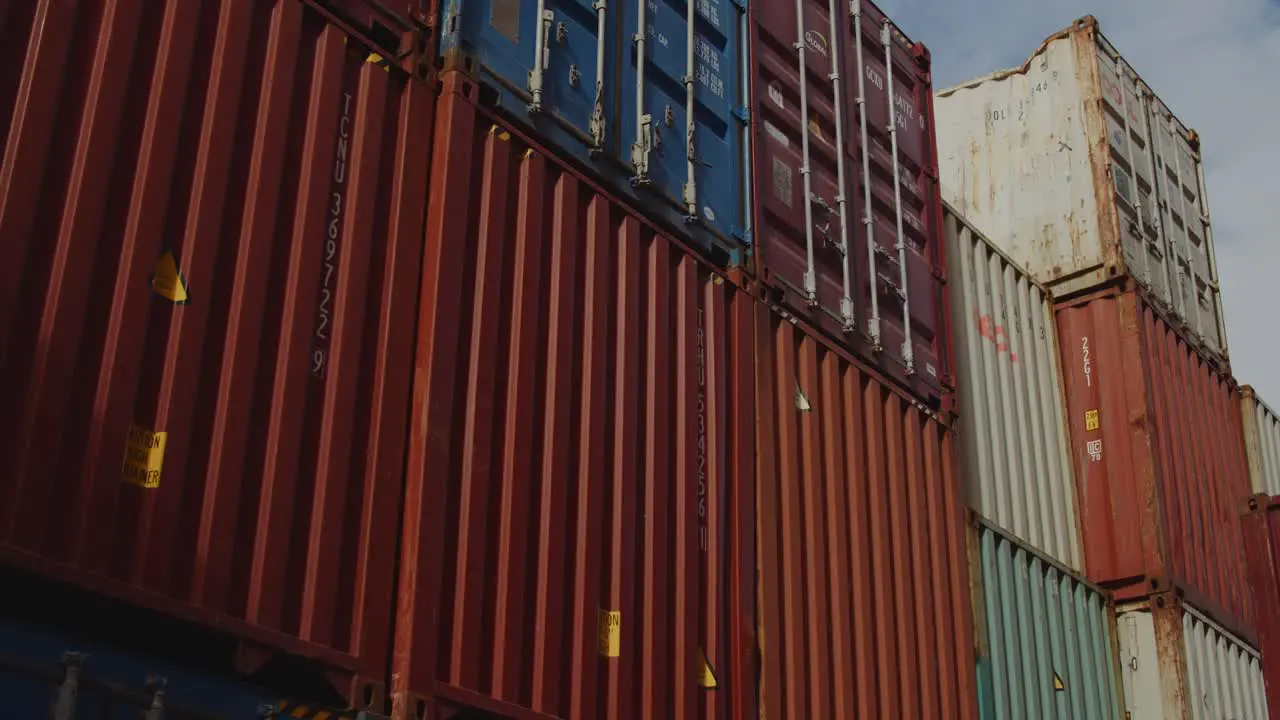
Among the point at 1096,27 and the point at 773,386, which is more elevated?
the point at 1096,27

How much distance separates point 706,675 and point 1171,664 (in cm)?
648

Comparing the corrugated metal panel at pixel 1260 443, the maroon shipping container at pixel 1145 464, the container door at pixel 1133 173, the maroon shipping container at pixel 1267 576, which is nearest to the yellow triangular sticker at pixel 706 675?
the maroon shipping container at pixel 1267 576

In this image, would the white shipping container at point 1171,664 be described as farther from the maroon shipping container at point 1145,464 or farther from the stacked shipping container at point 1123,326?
the maroon shipping container at point 1145,464

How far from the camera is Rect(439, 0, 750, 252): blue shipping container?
28.2 feet

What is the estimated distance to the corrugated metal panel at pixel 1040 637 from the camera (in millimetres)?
11645

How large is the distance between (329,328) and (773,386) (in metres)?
3.99

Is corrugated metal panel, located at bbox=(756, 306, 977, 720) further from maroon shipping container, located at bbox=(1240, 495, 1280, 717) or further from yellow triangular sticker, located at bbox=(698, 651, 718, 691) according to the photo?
maroon shipping container, located at bbox=(1240, 495, 1280, 717)

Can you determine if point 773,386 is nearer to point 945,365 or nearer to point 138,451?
point 945,365

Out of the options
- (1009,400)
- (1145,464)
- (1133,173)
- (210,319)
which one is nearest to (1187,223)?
(1133,173)

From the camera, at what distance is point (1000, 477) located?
1300 cm

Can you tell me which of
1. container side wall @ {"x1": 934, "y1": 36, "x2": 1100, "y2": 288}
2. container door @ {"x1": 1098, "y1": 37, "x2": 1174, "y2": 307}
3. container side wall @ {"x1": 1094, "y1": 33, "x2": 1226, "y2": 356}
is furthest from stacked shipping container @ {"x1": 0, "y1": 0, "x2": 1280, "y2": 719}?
container side wall @ {"x1": 1094, "y1": 33, "x2": 1226, "y2": 356}

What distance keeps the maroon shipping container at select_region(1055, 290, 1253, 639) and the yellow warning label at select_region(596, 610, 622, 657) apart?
292 inches

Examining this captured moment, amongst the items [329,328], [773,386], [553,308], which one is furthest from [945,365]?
[329,328]

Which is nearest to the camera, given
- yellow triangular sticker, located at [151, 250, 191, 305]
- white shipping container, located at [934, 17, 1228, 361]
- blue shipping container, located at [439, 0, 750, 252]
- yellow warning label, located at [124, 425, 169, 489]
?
yellow warning label, located at [124, 425, 169, 489]
